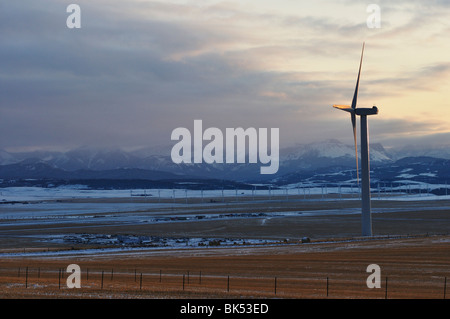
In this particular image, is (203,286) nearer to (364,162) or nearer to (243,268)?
(243,268)

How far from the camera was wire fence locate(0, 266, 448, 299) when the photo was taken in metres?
35.6

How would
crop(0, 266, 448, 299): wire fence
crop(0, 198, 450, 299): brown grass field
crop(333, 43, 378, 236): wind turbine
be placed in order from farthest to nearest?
crop(333, 43, 378, 236): wind turbine
crop(0, 198, 450, 299): brown grass field
crop(0, 266, 448, 299): wire fence

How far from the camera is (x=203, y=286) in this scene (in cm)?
4088

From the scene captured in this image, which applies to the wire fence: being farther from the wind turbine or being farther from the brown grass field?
the wind turbine

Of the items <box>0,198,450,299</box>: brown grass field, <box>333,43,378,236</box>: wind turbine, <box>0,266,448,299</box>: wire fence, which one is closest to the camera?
<box>0,266,448,299</box>: wire fence

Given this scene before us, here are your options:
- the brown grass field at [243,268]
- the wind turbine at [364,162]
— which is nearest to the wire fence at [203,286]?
the brown grass field at [243,268]

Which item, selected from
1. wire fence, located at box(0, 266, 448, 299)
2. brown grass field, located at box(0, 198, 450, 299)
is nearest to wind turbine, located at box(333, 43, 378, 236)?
brown grass field, located at box(0, 198, 450, 299)

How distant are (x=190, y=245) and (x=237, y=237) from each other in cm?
1357

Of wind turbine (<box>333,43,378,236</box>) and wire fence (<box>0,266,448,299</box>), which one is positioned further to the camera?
wind turbine (<box>333,43,378,236</box>)

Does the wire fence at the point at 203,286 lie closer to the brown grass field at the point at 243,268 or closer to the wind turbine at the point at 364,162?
the brown grass field at the point at 243,268

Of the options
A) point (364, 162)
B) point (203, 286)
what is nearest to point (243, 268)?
point (203, 286)
